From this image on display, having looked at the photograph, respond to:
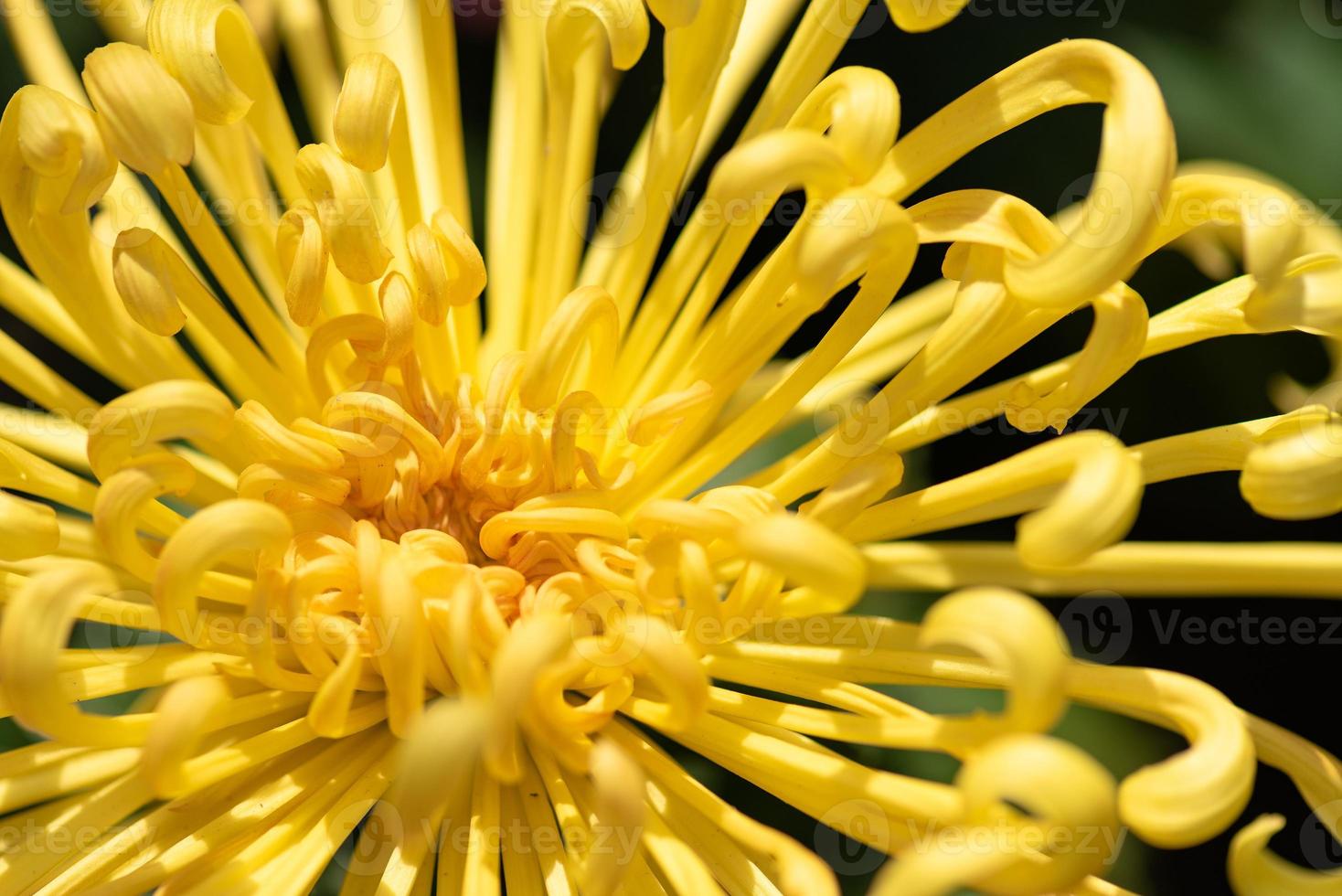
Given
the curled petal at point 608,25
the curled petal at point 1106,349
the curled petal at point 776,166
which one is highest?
the curled petal at point 608,25

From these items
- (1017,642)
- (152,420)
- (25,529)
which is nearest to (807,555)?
(1017,642)

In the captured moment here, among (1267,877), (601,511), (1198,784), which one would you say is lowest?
(1267,877)

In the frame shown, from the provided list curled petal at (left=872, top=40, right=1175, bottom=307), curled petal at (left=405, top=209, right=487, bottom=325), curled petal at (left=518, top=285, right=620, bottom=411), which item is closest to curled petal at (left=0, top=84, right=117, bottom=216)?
curled petal at (left=405, top=209, right=487, bottom=325)

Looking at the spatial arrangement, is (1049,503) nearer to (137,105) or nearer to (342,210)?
(342,210)

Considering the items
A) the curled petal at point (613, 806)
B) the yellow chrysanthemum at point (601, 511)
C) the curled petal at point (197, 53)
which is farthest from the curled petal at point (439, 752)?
the curled petal at point (197, 53)

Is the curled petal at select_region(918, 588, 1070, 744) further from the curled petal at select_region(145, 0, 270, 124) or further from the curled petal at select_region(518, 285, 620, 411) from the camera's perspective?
the curled petal at select_region(145, 0, 270, 124)

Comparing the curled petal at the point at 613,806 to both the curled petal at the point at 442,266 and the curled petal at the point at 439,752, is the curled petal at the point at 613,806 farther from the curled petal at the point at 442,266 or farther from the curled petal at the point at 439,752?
the curled petal at the point at 442,266

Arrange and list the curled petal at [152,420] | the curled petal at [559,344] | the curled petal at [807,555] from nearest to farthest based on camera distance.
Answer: the curled petal at [807,555], the curled petal at [152,420], the curled petal at [559,344]

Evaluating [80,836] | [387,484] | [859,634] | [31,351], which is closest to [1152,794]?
[859,634]
